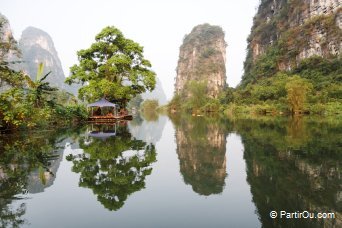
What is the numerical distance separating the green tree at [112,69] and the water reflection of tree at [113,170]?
18.7 m

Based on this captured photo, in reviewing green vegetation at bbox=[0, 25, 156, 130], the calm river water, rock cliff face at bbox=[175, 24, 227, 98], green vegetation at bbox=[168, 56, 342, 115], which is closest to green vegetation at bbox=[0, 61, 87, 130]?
green vegetation at bbox=[0, 25, 156, 130]

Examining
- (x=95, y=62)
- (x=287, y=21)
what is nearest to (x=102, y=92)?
(x=95, y=62)

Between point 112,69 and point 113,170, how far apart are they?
2258 centimetres

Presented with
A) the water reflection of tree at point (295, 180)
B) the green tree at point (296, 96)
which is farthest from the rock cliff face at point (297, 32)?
the water reflection of tree at point (295, 180)

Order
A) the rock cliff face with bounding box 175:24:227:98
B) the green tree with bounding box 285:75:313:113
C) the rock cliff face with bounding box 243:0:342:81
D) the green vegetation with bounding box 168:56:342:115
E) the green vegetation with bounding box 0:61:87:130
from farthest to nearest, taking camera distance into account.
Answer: the rock cliff face with bounding box 175:24:227:98
the rock cliff face with bounding box 243:0:342:81
the green vegetation with bounding box 168:56:342:115
the green tree with bounding box 285:75:313:113
the green vegetation with bounding box 0:61:87:130

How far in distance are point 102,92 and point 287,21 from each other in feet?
198

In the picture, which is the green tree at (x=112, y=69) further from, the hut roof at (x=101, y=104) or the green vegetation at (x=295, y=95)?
the green vegetation at (x=295, y=95)

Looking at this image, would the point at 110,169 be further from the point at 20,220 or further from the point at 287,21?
the point at 287,21

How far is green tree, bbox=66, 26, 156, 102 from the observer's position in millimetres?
29250

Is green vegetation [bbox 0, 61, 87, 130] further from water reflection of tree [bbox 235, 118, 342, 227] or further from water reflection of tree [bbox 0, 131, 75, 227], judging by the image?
water reflection of tree [bbox 235, 118, 342, 227]

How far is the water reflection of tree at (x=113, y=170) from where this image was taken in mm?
5664

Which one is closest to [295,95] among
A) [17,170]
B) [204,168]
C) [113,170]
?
[204,168]

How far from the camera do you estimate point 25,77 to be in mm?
19641

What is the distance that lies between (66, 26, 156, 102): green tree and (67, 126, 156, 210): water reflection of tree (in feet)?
61.2
